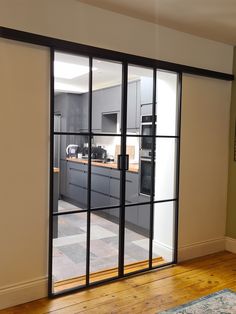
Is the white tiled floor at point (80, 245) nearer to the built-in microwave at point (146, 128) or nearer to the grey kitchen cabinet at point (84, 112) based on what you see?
the grey kitchen cabinet at point (84, 112)

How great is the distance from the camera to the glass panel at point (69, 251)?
120 inches

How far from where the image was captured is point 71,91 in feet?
9.48

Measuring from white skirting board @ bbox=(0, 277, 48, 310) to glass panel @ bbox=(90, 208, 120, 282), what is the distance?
1.71ft

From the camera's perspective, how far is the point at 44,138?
9.14ft

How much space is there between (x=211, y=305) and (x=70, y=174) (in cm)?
171

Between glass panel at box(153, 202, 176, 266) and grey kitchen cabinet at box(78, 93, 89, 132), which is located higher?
grey kitchen cabinet at box(78, 93, 89, 132)

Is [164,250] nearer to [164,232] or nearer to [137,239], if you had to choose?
[164,232]

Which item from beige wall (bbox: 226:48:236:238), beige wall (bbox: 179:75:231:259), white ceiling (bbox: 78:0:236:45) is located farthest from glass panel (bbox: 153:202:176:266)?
white ceiling (bbox: 78:0:236:45)

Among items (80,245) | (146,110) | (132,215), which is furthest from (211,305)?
(146,110)

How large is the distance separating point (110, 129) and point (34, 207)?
1.07m

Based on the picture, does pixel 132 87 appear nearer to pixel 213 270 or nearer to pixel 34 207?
pixel 34 207

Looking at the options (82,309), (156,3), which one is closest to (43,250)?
(82,309)

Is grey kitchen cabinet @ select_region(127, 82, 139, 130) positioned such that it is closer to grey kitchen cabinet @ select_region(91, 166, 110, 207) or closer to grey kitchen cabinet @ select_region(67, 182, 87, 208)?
grey kitchen cabinet @ select_region(91, 166, 110, 207)

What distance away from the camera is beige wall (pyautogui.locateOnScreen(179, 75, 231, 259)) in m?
3.73
